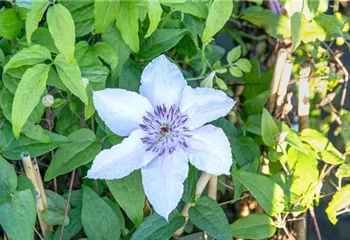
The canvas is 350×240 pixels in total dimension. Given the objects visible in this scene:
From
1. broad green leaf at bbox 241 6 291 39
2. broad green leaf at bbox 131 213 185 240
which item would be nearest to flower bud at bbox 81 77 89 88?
broad green leaf at bbox 131 213 185 240

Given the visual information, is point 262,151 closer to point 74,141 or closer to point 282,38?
point 282,38

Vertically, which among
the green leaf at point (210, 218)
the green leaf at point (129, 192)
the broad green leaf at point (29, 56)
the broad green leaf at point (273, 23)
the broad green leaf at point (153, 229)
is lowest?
the broad green leaf at point (153, 229)

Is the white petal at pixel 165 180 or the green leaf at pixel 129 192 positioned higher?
the white petal at pixel 165 180

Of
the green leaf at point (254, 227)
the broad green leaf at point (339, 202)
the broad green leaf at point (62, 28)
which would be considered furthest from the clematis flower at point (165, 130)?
the broad green leaf at point (339, 202)

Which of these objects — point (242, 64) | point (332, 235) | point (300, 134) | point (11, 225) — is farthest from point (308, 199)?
point (332, 235)

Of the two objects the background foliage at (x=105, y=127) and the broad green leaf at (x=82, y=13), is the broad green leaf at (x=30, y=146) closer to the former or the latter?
the background foliage at (x=105, y=127)

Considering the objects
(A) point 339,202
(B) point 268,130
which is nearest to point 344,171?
(A) point 339,202

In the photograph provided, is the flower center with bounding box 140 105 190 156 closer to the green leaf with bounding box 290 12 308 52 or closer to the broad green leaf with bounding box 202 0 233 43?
the broad green leaf with bounding box 202 0 233 43
